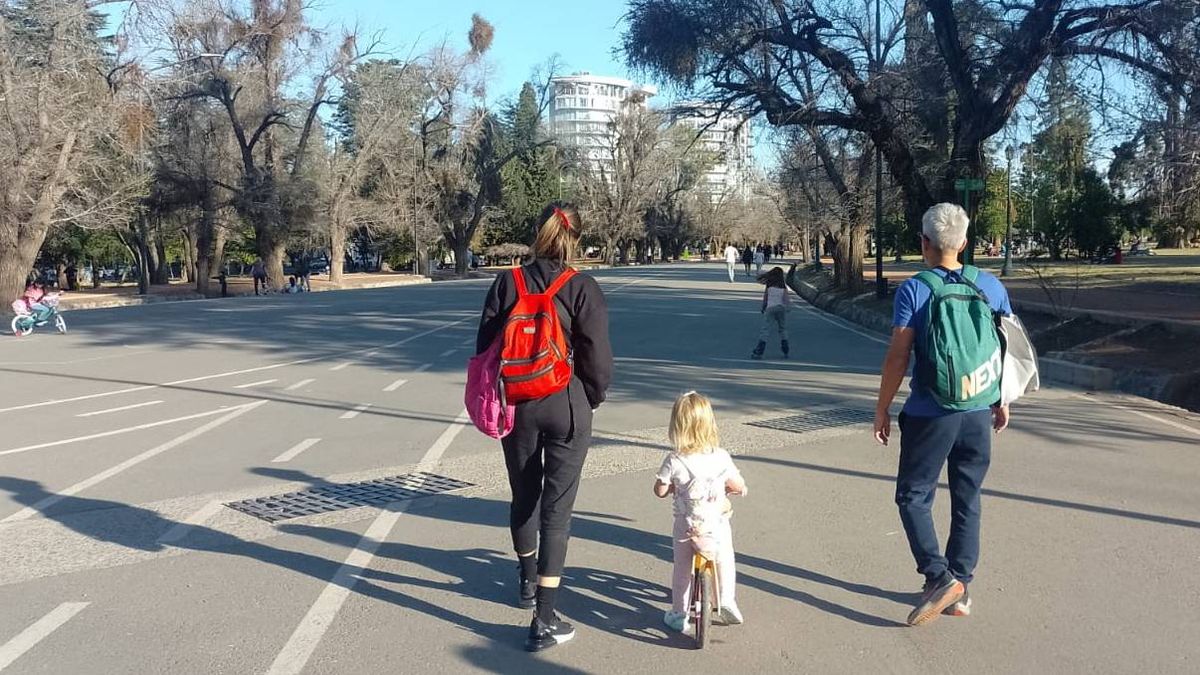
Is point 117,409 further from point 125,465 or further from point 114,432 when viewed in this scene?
point 125,465

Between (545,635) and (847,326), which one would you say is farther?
(847,326)

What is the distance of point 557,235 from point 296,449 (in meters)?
5.42

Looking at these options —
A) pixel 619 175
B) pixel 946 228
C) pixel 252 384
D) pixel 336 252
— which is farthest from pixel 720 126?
pixel 619 175

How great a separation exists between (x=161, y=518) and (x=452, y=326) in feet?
49.9

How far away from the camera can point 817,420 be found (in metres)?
10.1

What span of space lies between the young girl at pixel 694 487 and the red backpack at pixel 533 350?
0.64 m

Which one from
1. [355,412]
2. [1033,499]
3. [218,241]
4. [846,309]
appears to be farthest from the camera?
[218,241]

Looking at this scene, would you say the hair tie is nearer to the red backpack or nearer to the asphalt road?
the red backpack

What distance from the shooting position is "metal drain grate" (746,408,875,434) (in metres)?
9.79

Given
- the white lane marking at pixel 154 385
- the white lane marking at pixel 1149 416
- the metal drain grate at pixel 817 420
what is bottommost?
the white lane marking at pixel 1149 416

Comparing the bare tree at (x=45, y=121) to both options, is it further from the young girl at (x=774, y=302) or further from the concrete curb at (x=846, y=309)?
the young girl at (x=774, y=302)

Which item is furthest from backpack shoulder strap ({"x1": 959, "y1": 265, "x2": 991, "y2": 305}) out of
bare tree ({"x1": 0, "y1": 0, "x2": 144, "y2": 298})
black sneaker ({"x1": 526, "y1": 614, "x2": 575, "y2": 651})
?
bare tree ({"x1": 0, "y1": 0, "x2": 144, "y2": 298})

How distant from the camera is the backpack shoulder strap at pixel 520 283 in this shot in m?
4.36

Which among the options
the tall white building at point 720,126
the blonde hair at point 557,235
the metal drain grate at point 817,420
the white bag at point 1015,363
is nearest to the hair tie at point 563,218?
the blonde hair at point 557,235
